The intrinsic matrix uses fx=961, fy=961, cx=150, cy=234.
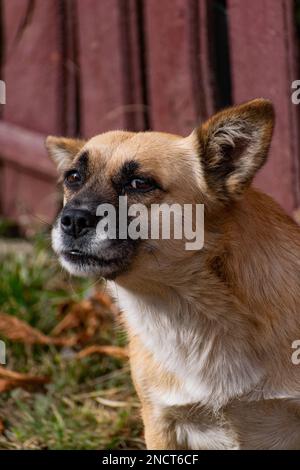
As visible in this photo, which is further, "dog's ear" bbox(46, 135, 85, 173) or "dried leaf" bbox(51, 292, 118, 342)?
"dried leaf" bbox(51, 292, 118, 342)

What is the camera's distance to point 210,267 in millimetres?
3367

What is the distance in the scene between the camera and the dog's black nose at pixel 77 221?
10.6ft

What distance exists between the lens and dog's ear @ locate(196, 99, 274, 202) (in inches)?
127

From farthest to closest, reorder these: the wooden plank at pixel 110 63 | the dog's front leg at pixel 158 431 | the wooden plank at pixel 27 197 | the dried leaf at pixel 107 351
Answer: the wooden plank at pixel 27 197 < the wooden plank at pixel 110 63 < the dried leaf at pixel 107 351 < the dog's front leg at pixel 158 431

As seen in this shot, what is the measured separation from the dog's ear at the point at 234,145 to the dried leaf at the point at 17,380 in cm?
161

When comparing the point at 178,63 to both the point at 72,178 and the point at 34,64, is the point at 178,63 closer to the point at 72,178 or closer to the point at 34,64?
the point at 34,64

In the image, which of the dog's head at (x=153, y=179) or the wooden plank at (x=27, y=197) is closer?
the dog's head at (x=153, y=179)

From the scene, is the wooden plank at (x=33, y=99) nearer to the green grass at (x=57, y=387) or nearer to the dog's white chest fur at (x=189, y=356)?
the green grass at (x=57, y=387)

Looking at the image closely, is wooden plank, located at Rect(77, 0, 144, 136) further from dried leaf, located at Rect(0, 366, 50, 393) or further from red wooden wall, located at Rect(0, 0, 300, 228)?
dried leaf, located at Rect(0, 366, 50, 393)

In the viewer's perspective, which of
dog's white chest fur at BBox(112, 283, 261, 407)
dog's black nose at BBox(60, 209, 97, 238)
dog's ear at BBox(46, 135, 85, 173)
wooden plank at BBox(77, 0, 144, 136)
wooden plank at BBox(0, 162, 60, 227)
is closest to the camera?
dog's black nose at BBox(60, 209, 97, 238)

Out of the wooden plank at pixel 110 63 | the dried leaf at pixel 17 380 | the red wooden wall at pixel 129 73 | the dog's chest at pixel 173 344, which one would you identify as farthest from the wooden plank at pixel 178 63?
the dog's chest at pixel 173 344

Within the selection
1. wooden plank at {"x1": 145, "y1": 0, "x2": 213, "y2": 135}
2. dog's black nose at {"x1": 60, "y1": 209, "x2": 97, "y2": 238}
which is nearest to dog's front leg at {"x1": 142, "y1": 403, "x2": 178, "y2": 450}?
dog's black nose at {"x1": 60, "y1": 209, "x2": 97, "y2": 238}

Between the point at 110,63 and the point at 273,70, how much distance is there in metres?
1.27

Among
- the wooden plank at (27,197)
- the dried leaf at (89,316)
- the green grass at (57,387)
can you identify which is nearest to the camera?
the green grass at (57,387)
